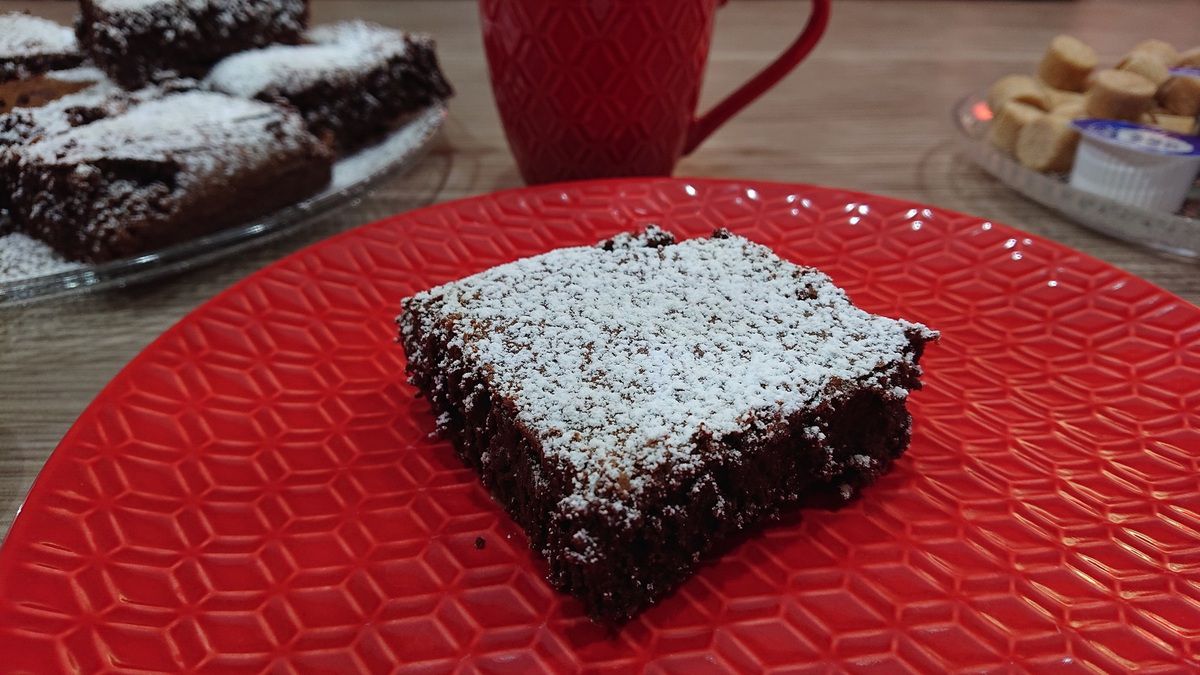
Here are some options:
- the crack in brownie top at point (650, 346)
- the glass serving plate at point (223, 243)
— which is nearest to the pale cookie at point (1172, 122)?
the crack in brownie top at point (650, 346)

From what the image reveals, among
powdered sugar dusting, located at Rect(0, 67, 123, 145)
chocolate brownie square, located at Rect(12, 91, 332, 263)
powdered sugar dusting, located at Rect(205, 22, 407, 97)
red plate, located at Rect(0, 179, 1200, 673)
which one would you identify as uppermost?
powdered sugar dusting, located at Rect(205, 22, 407, 97)

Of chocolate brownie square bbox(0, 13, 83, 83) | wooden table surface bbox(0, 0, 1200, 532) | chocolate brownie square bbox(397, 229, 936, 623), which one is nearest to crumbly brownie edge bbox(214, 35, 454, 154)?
wooden table surface bbox(0, 0, 1200, 532)

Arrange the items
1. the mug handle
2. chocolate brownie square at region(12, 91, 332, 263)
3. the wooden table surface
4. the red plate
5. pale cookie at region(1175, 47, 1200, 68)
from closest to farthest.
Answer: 1. the red plate
2. the wooden table surface
3. chocolate brownie square at region(12, 91, 332, 263)
4. the mug handle
5. pale cookie at region(1175, 47, 1200, 68)

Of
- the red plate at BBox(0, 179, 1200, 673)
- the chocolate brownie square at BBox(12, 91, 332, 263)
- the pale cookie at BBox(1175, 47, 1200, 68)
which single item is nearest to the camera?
the red plate at BBox(0, 179, 1200, 673)

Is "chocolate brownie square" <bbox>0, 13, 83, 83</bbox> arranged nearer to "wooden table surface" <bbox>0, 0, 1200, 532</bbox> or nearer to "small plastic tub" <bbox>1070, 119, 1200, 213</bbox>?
"wooden table surface" <bbox>0, 0, 1200, 532</bbox>

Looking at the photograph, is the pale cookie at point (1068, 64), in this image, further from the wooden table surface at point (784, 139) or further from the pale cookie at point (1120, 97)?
the wooden table surface at point (784, 139)

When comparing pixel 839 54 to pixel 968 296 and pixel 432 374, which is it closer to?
pixel 968 296

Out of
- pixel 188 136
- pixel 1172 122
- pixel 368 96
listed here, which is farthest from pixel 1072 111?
pixel 188 136
